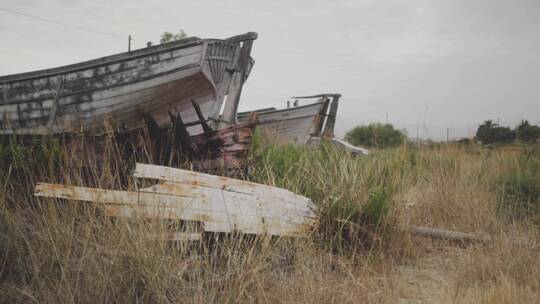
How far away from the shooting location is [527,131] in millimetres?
16969

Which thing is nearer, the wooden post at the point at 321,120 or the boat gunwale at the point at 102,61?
the boat gunwale at the point at 102,61

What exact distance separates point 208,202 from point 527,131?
694 inches

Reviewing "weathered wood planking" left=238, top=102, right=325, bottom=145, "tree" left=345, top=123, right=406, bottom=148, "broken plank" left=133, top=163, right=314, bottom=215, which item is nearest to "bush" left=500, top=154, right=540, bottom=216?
"broken plank" left=133, top=163, right=314, bottom=215

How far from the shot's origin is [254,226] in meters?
3.73

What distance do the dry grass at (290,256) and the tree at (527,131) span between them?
13.5 meters

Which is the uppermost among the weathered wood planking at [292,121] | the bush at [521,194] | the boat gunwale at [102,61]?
the boat gunwale at [102,61]

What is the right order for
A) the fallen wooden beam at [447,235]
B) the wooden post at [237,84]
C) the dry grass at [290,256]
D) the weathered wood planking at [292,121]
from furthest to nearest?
the weathered wood planking at [292,121]
the wooden post at [237,84]
the fallen wooden beam at [447,235]
the dry grass at [290,256]

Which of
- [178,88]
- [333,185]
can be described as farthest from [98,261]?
[178,88]

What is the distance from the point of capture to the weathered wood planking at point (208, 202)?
3.57m

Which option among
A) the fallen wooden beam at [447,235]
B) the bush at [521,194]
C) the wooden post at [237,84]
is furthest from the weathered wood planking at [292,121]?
the fallen wooden beam at [447,235]

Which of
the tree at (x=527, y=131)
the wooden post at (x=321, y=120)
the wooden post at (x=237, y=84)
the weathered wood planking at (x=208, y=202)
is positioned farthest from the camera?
the tree at (x=527, y=131)

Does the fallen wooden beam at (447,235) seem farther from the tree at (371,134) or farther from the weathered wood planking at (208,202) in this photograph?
the tree at (371,134)

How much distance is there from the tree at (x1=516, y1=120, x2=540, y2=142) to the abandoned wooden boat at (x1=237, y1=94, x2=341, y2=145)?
904cm

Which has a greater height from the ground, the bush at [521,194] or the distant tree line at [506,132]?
the distant tree line at [506,132]
